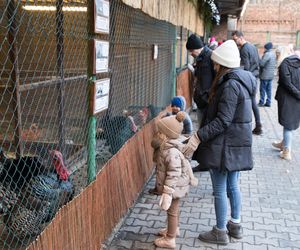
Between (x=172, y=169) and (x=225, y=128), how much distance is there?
23.2 inches

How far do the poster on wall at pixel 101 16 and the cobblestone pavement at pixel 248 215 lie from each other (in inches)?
77.2

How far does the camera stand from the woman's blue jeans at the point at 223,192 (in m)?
3.82

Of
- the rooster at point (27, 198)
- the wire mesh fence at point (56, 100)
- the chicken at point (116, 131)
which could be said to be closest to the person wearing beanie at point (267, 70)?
the wire mesh fence at point (56, 100)

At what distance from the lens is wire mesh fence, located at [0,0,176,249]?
3.33 meters

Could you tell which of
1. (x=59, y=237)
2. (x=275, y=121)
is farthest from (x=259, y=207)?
(x=275, y=121)

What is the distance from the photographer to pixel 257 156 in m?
7.05

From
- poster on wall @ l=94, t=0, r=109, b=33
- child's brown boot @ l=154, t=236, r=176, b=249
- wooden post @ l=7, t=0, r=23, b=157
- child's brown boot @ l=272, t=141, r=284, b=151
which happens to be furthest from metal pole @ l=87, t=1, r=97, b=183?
A: child's brown boot @ l=272, t=141, r=284, b=151

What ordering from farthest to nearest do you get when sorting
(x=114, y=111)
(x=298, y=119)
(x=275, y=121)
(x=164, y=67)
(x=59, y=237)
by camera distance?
1. (x=275, y=121)
2. (x=164, y=67)
3. (x=298, y=119)
4. (x=114, y=111)
5. (x=59, y=237)

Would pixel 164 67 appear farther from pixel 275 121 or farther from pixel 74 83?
pixel 275 121

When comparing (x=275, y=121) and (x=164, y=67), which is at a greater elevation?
(x=164, y=67)

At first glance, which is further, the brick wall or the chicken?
the brick wall

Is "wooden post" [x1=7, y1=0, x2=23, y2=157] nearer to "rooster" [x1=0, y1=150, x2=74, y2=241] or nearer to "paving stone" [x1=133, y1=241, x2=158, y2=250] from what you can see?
"rooster" [x1=0, y1=150, x2=74, y2=241]

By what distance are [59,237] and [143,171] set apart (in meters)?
2.46

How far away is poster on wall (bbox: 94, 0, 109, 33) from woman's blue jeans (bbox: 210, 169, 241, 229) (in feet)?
5.33
